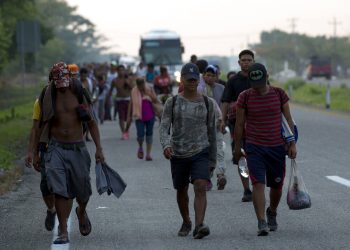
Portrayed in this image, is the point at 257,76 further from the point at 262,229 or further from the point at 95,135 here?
the point at 95,135

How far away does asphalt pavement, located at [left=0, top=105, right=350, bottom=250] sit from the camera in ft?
32.2

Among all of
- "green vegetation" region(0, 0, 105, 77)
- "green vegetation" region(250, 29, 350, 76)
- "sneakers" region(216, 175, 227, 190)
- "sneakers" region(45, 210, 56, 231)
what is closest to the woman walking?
"sneakers" region(216, 175, 227, 190)

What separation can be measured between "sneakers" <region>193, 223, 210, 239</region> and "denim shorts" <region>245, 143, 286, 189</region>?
727mm

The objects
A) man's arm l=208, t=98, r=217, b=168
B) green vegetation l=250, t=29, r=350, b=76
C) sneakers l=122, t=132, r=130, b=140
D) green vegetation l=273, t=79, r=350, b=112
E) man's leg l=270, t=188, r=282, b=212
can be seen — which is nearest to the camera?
man's arm l=208, t=98, r=217, b=168

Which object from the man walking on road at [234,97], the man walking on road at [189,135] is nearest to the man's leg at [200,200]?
the man walking on road at [189,135]

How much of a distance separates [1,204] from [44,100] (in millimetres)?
3287

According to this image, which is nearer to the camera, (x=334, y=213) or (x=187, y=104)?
(x=187, y=104)

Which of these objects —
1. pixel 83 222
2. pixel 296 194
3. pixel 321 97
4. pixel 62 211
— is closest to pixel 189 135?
pixel 296 194

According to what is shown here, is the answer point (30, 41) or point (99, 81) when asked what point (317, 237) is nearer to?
point (99, 81)

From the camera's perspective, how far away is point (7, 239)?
10312 millimetres

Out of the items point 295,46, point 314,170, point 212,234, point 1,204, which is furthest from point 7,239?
point 295,46

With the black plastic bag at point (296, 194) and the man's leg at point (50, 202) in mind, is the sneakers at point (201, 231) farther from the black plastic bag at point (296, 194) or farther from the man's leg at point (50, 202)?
the man's leg at point (50, 202)

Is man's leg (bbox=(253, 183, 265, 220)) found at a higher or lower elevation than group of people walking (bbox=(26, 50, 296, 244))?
lower

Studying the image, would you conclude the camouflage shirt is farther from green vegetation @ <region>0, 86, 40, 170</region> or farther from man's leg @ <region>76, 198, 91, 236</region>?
green vegetation @ <region>0, 86, 40, 170</region>
